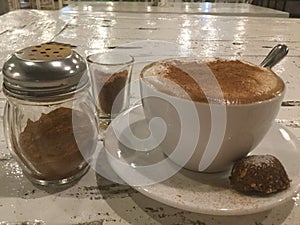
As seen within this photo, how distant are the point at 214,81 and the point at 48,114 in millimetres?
200

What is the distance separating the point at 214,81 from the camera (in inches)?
15.9

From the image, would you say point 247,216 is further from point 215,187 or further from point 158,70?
point 158,70

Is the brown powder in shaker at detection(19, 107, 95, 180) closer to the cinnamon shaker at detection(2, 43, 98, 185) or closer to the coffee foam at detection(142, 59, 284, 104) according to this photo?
the cinnamon shaker at detection(2, 43, 98, 185)

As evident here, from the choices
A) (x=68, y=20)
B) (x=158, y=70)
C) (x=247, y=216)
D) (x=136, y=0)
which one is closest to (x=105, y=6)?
(x=136, y=0)

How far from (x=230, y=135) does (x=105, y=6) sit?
1.94m

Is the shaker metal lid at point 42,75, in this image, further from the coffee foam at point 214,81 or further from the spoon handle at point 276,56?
the spoon handle at point 276,56

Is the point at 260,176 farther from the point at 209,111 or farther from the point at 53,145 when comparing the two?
the point at 53,145

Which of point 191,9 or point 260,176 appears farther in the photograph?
point 191,9

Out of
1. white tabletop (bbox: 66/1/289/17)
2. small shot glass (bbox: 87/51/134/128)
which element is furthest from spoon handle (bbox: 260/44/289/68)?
white tabletop (bbox: 66/1/289/17)

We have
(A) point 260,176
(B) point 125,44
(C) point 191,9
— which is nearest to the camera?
(A) point 260,176

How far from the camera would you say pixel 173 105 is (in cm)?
38

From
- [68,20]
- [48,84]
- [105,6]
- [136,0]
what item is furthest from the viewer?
[136,0]

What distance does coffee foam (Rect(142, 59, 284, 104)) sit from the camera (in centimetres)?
37

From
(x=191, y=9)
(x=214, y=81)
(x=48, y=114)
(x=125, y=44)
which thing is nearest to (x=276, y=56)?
(x=214, y=81)
